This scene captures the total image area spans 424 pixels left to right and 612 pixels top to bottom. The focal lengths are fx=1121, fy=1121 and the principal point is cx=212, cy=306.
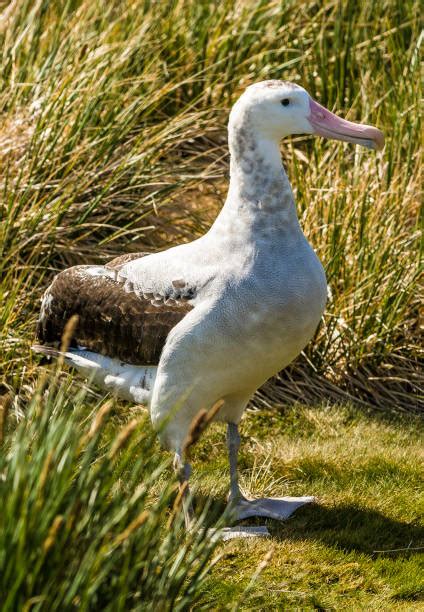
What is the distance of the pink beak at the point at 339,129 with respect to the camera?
4327mm

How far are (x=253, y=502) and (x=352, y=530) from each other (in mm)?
429

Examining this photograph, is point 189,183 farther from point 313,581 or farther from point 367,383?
point 313,581

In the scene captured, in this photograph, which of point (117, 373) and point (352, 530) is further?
point (117, 373)

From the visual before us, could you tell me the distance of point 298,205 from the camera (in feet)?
19.7

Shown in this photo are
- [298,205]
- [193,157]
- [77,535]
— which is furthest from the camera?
[193,157]

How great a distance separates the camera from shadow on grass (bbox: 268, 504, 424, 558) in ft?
13.9

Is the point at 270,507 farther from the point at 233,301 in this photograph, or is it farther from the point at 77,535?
the point at 77,535

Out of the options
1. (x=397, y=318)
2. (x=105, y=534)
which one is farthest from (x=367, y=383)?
(x=105, y=534)

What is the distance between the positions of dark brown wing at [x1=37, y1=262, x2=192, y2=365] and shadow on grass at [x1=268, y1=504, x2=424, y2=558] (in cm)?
86

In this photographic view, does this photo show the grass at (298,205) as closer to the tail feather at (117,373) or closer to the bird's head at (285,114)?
the tail feather at (117,373)

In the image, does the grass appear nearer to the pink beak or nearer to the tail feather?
the tail feather

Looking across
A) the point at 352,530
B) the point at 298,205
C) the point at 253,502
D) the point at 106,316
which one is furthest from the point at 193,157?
the point at 352,530

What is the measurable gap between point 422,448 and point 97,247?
1979mm

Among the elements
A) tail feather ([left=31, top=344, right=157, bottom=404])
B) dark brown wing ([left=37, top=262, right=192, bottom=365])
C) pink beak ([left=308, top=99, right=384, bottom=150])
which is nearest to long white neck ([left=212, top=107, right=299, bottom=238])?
pink beak ([left=308, top=99, right=384, bottom=150])
